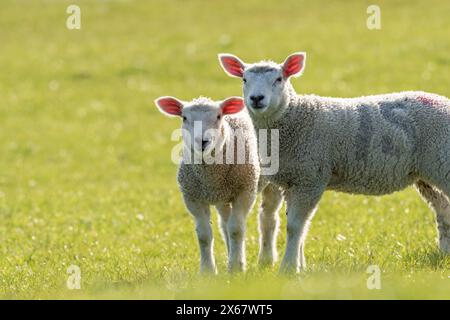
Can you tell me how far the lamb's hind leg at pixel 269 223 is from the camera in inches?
376

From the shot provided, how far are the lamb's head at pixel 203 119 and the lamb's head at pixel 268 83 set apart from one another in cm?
29

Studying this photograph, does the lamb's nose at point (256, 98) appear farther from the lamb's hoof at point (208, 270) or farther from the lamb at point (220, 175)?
the lamb's hoof at point (208, 270)

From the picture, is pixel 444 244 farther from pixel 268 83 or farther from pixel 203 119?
pixel 203 119

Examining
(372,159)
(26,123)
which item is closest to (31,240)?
(372,159)

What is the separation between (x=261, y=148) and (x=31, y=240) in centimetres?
480

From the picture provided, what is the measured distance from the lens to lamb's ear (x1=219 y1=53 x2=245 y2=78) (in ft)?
28.5

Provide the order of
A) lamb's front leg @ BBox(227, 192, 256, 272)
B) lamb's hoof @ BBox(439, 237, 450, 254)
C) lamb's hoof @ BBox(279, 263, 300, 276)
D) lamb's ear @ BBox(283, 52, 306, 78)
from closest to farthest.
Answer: lamb's hoof @ BBox(279, 263, 300, 276) < lamb's ear @ BBox(283, 52, 306, 78) < lamb's front leg @ BBox(227, 192, 256, 272) < lamb's hoof @ BBox(439, 237, 450, 254)

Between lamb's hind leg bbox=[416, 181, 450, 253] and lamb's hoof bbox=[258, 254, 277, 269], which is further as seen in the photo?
lamb's hoof bbox=[258, 254, 277, 269]

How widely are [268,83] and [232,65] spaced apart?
710 mm

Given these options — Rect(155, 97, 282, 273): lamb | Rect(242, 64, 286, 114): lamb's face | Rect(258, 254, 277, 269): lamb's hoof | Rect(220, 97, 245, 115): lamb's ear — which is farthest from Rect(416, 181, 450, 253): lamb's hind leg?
Rect(220, 97, 245, 115): lamb's ear

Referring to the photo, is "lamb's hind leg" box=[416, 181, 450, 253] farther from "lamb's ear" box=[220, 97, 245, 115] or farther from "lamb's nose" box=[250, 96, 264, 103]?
"lamb's nose" box=[250, 96, 264, 103]

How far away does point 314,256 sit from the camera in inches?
367

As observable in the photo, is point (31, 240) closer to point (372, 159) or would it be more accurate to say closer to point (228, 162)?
point (228, 162)
